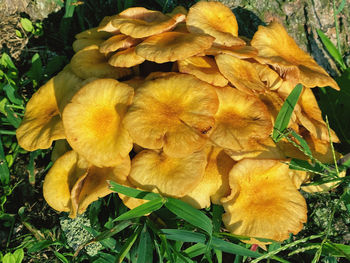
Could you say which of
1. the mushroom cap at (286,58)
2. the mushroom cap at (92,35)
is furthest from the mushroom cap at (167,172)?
the mushroom cap at (92,35)

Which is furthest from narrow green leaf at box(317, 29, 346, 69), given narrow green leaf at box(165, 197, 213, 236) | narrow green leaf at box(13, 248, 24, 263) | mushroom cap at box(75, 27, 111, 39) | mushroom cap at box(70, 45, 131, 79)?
narrow green leaf at box(13, 248, 24, 263)

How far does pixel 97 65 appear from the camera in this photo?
2.97 m

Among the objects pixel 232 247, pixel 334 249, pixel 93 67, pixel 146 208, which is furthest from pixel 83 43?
pixel 334 249

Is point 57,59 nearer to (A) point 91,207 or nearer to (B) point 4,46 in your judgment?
(B) point 4,46

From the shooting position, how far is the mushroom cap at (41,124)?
271cm

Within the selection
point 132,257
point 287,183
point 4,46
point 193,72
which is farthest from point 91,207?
point 4,46

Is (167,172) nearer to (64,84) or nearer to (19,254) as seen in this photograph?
(64,84)

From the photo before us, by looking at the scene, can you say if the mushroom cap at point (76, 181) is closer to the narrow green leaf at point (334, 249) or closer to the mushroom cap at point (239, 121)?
the mushroom cap at point (239, 121)

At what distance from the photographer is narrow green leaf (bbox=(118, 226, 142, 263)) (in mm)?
2551

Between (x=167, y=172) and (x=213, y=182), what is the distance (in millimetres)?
365

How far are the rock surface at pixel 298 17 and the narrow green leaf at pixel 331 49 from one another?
0.55 feet

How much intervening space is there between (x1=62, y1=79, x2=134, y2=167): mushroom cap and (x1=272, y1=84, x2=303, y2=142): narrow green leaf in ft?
3.56

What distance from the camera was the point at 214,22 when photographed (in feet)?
9.50

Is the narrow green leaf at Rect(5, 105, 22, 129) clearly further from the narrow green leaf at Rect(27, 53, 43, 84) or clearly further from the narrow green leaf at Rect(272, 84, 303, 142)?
the narrow green leaf at Rect(272, 84, 303, 142)
